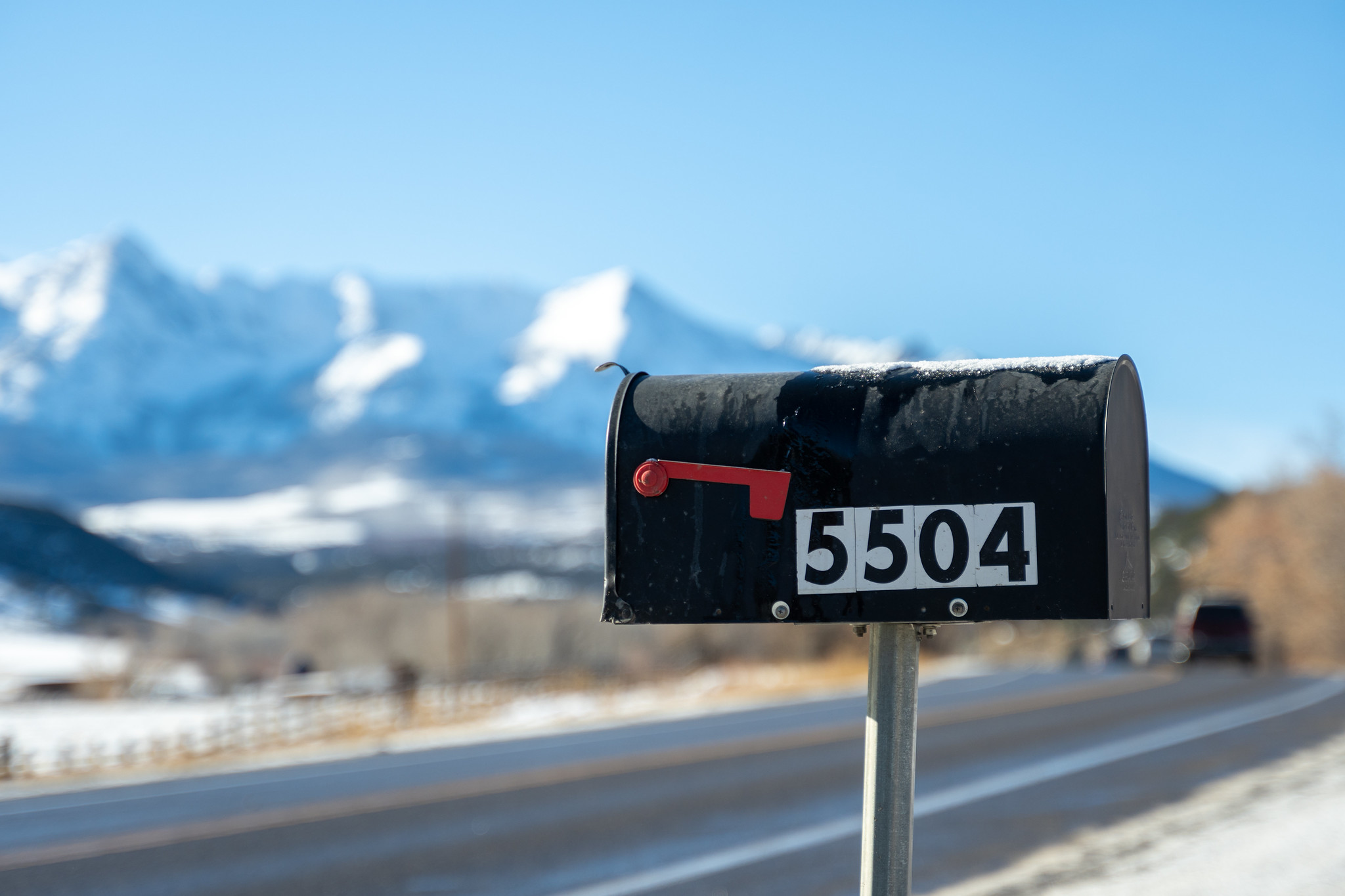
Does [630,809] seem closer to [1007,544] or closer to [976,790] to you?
[976,790]

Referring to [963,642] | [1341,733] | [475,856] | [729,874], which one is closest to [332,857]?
[475,856]

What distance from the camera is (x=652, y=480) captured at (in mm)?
2904

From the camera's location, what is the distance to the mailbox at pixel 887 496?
2707 millimetres

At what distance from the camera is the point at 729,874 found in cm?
818

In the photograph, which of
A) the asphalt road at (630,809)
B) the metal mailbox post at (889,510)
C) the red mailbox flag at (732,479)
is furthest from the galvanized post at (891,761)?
the asphalt road at (630,809)

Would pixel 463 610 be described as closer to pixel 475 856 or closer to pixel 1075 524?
pixel 475 856

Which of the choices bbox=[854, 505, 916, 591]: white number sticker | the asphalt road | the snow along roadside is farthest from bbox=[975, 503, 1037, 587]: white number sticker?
the asphalt road

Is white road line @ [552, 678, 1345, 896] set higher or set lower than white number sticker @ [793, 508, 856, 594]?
lower

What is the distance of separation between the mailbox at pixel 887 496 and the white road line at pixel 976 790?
526 centimetres

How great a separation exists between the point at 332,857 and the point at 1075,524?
7.38 meters

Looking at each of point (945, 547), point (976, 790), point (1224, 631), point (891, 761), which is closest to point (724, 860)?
point (976, 790)

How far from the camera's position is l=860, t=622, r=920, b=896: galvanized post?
2.80 m

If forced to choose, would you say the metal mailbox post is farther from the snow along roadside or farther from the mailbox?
the snow along roadside

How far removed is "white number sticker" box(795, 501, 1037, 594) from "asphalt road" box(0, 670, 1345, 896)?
17.2 feet
